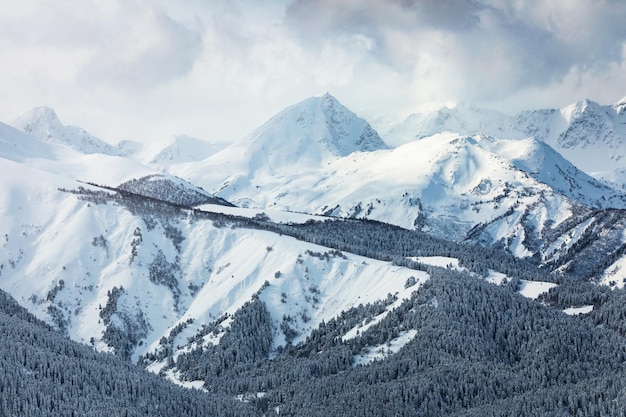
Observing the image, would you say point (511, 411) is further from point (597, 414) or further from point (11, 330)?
point (11, 330)

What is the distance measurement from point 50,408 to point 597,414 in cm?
12911

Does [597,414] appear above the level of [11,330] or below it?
below

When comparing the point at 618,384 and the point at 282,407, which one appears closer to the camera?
the point at 618,384

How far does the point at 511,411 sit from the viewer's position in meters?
162

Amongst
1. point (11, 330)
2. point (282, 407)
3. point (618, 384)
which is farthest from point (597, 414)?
point (11, 330)

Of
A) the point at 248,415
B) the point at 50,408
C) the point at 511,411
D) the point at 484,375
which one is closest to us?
the point at 50,408

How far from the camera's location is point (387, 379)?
632 feet

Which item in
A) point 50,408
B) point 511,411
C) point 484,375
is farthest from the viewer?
point 484,375

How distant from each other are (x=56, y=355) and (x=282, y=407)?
6400 cm

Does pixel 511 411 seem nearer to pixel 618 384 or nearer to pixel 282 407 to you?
pixel 618 384

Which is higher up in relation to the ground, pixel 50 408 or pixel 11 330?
pixel 11 330

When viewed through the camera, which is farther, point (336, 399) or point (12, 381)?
point (336, 399)

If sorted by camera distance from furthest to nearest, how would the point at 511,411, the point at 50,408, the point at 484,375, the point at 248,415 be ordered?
the point at 484,375 → the point at 248,415 → the point at 511,411 → the point at 50,408

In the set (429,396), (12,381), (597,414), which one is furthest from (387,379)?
(12,381)
